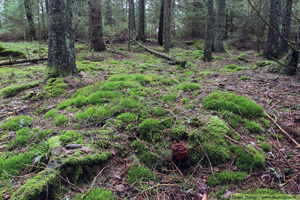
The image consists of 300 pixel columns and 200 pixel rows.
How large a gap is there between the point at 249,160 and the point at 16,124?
453 centimetres

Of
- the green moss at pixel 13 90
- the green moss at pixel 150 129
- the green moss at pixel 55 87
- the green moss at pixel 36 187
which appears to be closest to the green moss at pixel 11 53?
the green moss at pixel 13 90

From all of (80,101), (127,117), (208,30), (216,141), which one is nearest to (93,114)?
(127,117)

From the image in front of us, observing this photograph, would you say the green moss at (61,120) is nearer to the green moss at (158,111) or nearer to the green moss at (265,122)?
the green moss at (158,111)

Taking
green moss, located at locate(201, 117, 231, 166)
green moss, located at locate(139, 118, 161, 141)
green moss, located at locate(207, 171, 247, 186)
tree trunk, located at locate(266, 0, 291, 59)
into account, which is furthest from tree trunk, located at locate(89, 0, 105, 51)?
green moss, located at locate(207, 171, 247, 186)

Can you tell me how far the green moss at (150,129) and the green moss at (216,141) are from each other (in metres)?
0.81

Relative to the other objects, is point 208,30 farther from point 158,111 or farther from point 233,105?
point 158,111

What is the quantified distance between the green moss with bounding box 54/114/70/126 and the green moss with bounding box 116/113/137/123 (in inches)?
45.2

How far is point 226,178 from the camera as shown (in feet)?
7.39

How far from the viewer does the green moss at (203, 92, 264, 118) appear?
353 cm

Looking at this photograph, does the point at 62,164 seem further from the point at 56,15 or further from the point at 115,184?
the point at 56,15

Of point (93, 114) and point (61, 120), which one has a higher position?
point (93, 114)

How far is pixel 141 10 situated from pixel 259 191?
17.8 meters

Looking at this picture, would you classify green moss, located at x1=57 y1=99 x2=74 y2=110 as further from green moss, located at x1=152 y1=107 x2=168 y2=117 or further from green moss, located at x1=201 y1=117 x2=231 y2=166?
green moss, located at x1=201 y1=117 x2=231 y2=166

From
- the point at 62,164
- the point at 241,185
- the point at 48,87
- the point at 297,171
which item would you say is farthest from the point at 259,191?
the point at 48,87
